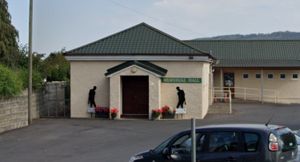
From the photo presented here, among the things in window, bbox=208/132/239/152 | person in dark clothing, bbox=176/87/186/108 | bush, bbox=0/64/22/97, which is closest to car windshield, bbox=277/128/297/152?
window, bbox=208/132/239/152

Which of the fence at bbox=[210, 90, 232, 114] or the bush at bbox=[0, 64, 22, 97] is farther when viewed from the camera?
the fence at bbox=[210, 90, 232, 114]

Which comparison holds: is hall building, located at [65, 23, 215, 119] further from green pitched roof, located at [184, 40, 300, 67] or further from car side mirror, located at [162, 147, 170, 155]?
car side mirror, located at [162, 147, 170, 155]

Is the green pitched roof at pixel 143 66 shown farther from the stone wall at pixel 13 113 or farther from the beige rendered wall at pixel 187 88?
the stone wall at pixel 13 113

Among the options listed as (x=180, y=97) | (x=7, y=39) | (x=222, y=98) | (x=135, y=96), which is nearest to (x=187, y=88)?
(x=180, y=97)

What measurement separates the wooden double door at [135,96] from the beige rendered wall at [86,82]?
1.18 meters

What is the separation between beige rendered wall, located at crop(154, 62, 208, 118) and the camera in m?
35.3

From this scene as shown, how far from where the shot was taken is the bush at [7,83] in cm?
2839

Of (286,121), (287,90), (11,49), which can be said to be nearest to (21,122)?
(286,121)

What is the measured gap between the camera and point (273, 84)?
5209 cm

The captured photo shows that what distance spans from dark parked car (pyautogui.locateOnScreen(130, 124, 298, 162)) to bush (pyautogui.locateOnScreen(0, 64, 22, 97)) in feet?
58.1

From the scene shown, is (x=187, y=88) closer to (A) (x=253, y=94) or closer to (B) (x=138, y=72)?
(B) (x=138, y=72)

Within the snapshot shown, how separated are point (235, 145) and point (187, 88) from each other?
24.1 meters

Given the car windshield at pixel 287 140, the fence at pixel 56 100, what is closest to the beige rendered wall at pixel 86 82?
the fence at pixel 56 100

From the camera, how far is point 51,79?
45000 mm
